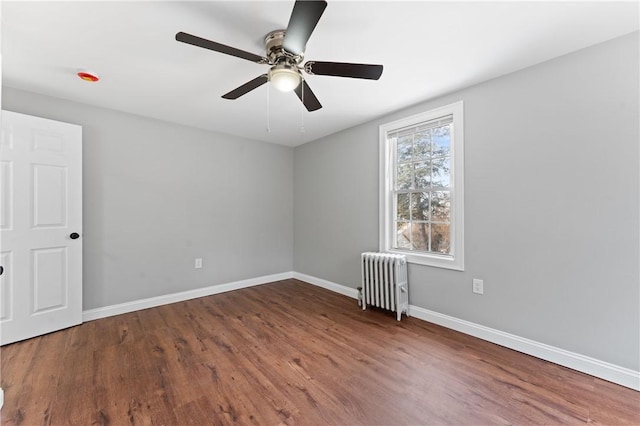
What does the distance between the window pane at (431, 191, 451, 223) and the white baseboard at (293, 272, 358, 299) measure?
1.47 meters

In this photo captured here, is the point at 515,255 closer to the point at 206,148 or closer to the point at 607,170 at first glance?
the point at 607,170

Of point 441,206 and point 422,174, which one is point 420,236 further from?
point 422,174

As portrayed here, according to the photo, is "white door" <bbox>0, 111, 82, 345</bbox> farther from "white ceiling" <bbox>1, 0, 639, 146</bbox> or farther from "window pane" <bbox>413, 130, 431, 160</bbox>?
"window pane" <bbox>413, 130, 431, 160</bbox>

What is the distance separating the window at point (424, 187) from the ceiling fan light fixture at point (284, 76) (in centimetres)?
168

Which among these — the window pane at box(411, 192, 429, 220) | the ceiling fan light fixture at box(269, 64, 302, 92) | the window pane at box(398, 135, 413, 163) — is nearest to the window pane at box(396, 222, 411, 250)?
the window pane at box(411, 192, 429, 220)

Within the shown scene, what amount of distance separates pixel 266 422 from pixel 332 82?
2.62 m

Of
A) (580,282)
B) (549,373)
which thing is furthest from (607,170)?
(549,373)

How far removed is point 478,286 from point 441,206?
87 centimetres

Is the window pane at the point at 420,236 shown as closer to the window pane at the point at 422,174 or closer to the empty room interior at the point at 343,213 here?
the empty room interior at the point at 343,213

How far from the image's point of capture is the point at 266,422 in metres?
1.51

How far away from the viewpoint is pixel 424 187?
3.00 metres

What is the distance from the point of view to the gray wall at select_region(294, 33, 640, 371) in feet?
6.03

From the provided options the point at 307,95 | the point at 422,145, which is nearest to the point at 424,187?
the point at 422,145

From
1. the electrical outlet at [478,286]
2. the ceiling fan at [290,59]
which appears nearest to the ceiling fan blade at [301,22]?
the ceiling fan at [290,59]
